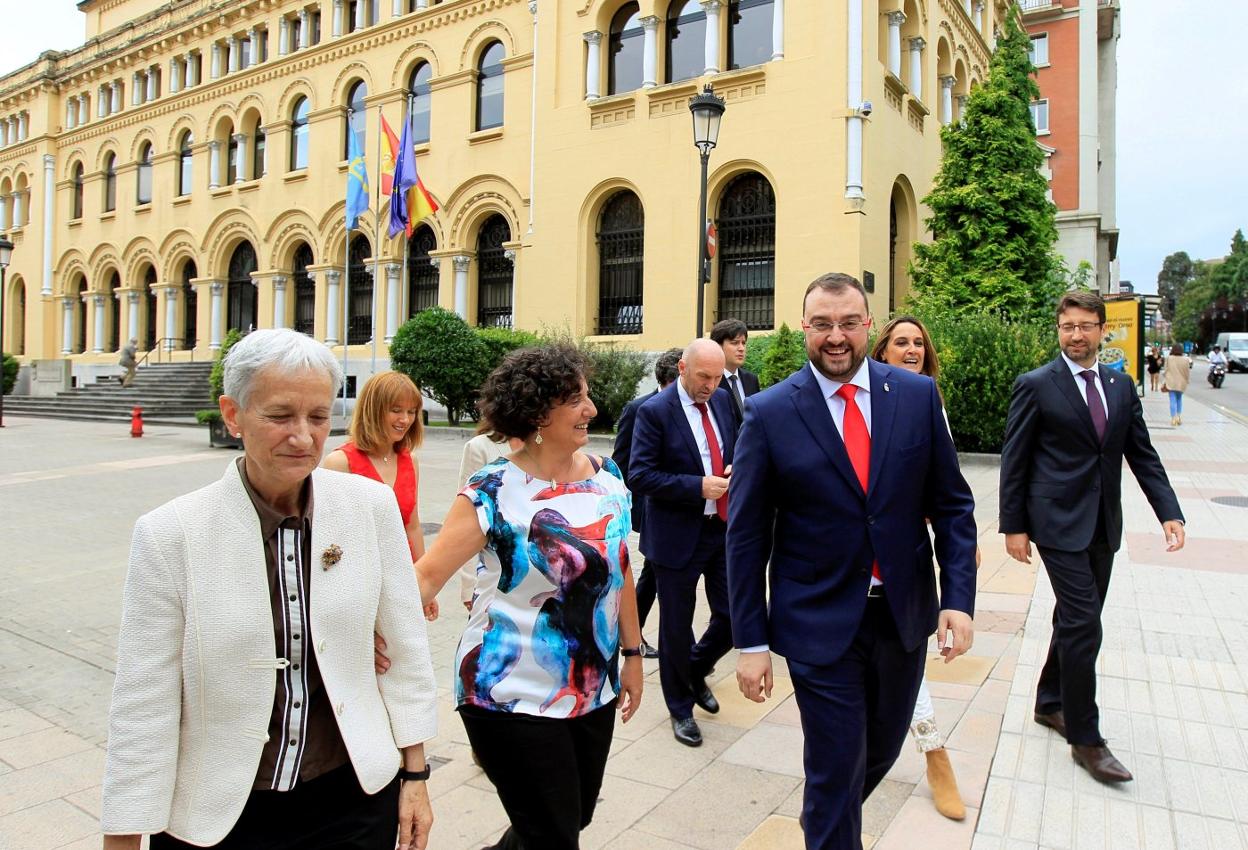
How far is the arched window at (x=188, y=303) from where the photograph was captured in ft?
101

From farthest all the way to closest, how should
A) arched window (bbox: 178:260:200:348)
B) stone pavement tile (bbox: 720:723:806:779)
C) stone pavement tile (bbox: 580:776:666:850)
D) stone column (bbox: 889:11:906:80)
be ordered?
1. arched window (bbox: 178:260:200:348)
2. stone column (bbox: 889:11:906:80)
3. stone pavement tile (bbox: 720:723:806:779)
4. stone pavement tile (bbox: 580:776:666:850)

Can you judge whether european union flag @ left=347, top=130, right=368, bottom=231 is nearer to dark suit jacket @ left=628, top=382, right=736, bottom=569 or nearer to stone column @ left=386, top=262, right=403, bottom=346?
stone column @ left=386, top=262, right=403, bottom=346

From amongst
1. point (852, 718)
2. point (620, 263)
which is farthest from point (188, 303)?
point (852, 718)

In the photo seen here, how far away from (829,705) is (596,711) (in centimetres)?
71

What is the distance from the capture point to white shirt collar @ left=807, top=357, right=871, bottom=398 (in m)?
2.84

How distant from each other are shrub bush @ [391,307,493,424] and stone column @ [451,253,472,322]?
150 inches

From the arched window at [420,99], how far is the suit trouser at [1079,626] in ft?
74.8

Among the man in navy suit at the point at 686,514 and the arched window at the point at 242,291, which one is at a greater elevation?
the arched window at the point at 242,291

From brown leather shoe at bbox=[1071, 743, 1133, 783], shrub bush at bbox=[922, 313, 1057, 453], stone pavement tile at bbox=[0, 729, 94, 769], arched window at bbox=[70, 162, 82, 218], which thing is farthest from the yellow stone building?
stone pavement tile at bbox=[0, 729, 94, 769]

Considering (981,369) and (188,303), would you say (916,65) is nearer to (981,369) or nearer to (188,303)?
(981,369)

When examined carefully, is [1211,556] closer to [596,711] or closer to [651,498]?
[651,498]

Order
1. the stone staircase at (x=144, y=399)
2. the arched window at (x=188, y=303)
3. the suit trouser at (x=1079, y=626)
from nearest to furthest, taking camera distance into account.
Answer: the suit trouser at (x=1079, y=626) < the stone staircase at (x=144, y=399) < the arched window at (x=188, y=303)

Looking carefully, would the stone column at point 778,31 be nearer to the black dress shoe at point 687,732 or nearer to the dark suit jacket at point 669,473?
the dark suit jacket at point 669,473

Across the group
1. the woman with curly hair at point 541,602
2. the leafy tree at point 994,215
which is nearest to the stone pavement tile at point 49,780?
the woman with curly hair at point 541,602
